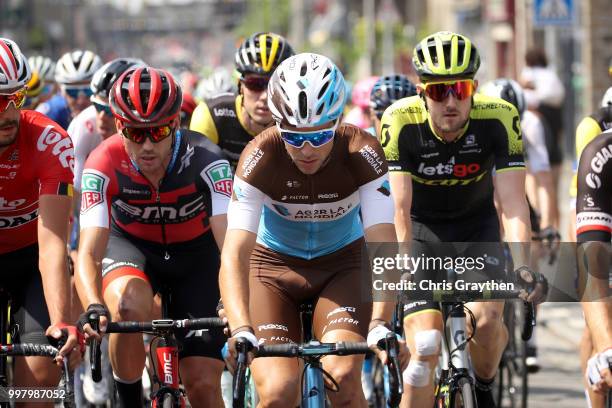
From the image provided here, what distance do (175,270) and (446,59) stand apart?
6.19ft

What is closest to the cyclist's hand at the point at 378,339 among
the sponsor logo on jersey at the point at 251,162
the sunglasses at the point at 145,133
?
the sponsor logo on jersey at the point at 251,162

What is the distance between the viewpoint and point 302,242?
6918 millimetres

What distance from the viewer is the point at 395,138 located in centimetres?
781

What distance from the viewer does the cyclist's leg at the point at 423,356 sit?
744cm

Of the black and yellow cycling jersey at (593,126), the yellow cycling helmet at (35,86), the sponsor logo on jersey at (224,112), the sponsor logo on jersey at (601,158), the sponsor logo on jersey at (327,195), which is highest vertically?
the yellow cycling helmet at (35,86)

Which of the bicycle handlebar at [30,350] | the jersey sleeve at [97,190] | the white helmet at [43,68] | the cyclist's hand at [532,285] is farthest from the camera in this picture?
the white helmet at [43,68]

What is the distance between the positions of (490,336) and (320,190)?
163 centimetres

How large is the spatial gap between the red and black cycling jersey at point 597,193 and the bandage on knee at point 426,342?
179 cm

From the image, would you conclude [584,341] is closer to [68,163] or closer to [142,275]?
[142,275]

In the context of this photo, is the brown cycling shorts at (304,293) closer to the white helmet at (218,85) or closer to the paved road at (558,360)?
the paved road at (558,360)

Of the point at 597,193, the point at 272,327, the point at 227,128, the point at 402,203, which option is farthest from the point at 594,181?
the point at 227,128

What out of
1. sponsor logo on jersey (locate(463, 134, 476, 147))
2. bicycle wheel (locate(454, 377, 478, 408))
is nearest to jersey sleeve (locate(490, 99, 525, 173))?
sponsor logo on jersey (locate(463, 134, 476, 147))

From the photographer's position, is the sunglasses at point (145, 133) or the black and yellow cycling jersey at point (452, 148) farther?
the black and yellow cycling jersey at point (452, 148)

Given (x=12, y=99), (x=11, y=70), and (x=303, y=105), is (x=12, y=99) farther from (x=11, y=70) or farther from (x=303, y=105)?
(x=303, y=105)
